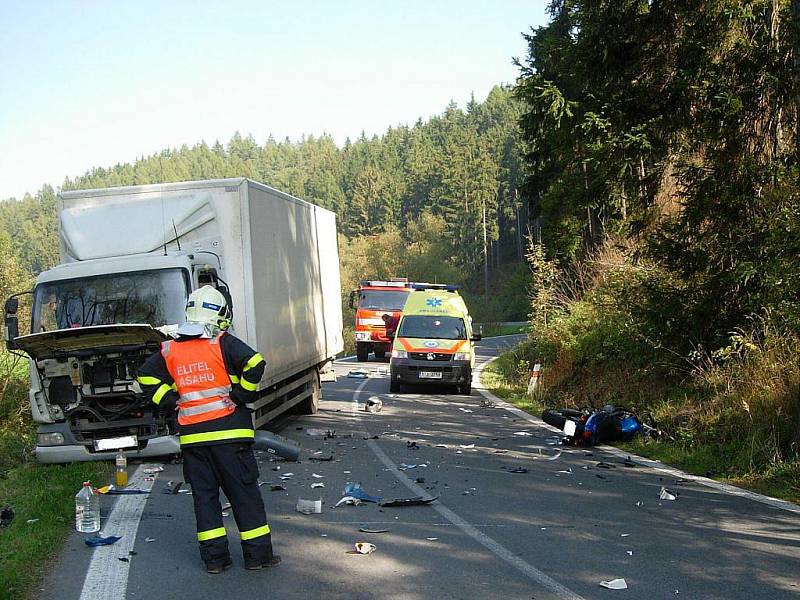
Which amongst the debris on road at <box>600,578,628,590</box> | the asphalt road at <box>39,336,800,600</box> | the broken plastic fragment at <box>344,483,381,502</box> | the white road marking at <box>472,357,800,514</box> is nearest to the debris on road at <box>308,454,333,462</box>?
the asphalt road at <box>39,336,800,600</box>

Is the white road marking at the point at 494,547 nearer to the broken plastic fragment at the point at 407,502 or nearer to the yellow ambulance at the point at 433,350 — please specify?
the broken plastic fragment at the point at 407,502

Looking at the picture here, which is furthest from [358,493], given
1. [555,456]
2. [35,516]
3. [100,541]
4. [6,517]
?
[555,456]

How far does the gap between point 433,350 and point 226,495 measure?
47.6ft

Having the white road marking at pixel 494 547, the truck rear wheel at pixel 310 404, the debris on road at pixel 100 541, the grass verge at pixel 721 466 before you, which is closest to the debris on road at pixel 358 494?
the white road marking at pixel 494 547

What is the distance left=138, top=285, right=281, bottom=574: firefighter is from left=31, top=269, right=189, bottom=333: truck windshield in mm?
5190

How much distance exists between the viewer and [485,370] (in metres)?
27.5

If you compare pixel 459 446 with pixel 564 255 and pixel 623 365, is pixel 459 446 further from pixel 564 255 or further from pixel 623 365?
pixel 564 255

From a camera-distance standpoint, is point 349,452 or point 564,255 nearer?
point 349,452

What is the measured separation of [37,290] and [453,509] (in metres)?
6.30

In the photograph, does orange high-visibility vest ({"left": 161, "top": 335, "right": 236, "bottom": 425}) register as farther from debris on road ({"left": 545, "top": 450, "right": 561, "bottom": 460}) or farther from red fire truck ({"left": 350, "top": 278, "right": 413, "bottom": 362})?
red fire truck ({"left": 350, "top": 278, "right": 413, "bottom": 362})

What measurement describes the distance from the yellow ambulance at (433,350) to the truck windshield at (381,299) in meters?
10.3

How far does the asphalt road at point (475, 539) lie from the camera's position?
5.84 metres

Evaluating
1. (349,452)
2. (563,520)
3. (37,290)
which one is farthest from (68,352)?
(563,520)

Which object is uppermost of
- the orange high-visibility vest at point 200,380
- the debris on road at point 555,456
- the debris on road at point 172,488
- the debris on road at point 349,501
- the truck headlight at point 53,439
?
the orange high-visibility vest at point 200,380
